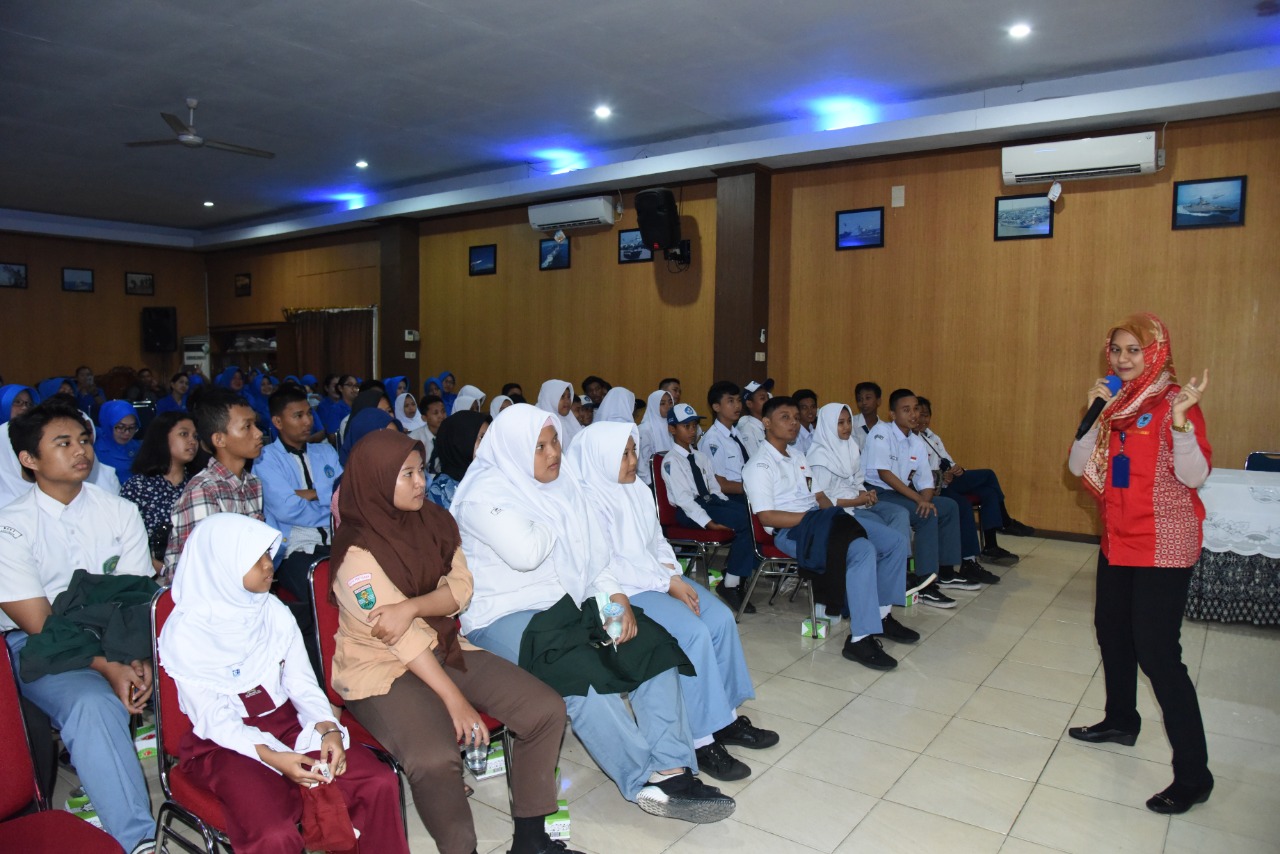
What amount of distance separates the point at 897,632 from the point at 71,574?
361 cm

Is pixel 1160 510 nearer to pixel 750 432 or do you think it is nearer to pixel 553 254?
pixel 750 432

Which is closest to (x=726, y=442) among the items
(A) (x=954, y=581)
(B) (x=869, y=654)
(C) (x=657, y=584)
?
(A) (x=954, y=581)

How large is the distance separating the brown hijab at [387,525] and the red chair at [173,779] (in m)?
0.45

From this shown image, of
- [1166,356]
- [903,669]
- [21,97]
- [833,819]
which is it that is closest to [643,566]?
[833,819]

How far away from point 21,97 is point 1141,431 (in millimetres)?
8697

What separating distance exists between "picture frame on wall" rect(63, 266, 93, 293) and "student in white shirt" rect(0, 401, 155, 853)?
1326 cm

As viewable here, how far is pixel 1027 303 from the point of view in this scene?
23.2ft

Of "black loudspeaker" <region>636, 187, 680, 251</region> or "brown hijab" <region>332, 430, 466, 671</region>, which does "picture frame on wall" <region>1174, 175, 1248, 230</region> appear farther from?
"brown hijab" <region>332, 430, 466, 671</region>

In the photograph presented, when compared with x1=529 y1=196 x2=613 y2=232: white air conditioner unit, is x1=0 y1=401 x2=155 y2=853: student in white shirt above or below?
below

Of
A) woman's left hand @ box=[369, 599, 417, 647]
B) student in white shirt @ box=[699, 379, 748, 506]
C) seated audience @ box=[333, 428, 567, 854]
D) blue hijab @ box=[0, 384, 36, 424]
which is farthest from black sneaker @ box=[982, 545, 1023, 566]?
blue hijab @ box=[0, 384, 36, 424]

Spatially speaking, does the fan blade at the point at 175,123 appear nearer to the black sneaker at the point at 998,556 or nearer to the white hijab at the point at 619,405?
the white hijab at the point at 619,405

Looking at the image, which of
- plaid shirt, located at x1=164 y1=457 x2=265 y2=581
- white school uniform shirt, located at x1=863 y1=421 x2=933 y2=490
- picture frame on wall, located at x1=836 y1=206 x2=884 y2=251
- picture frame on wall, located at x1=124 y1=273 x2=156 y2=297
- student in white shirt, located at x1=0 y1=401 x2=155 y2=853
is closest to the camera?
student in white shirt, located at x1=0 y1=401 x2=155 y2=853

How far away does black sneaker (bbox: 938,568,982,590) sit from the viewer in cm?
535

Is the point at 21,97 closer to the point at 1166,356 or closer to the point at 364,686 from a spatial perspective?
the point at 364,686
